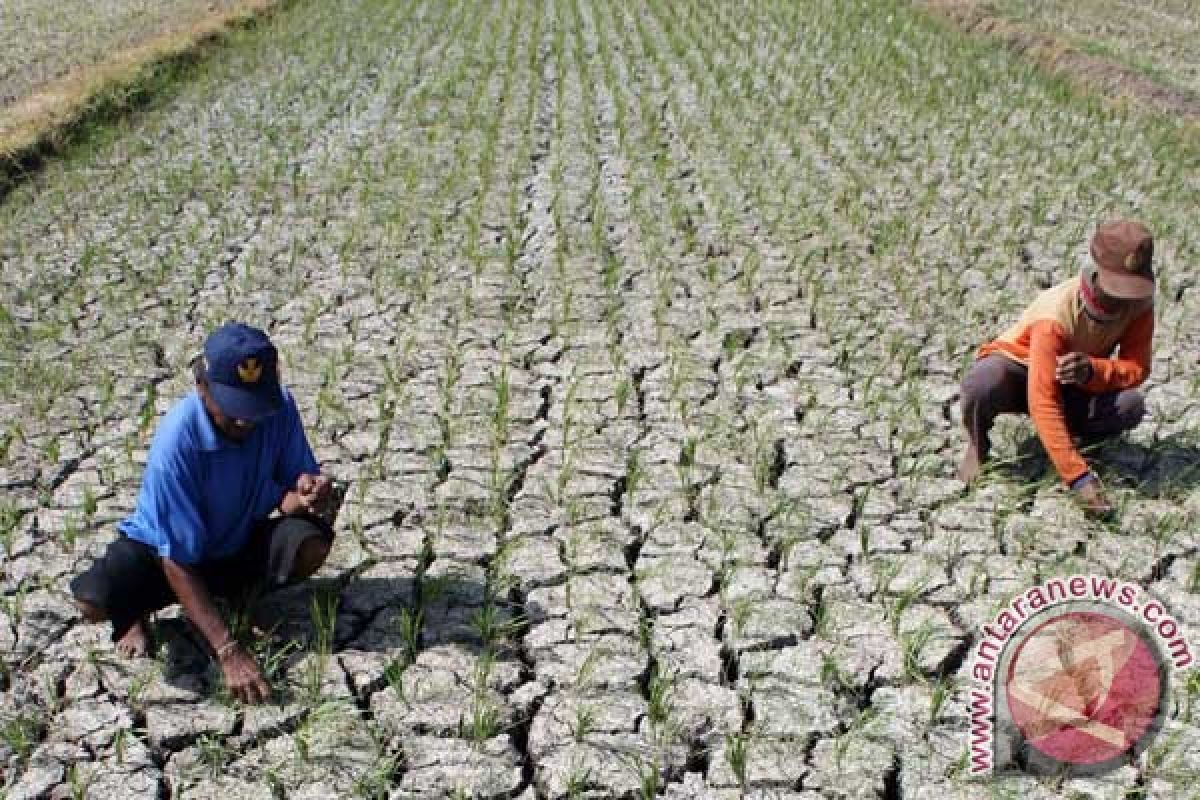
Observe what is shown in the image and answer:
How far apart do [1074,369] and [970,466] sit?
1.61 feet

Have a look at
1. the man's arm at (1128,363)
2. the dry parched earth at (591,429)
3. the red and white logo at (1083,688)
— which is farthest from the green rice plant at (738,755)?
the man's arm at (1128,363)

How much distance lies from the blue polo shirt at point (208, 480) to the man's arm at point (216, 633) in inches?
1.6

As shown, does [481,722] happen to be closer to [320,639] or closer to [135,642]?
[320,639]

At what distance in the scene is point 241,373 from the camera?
8.41 ft

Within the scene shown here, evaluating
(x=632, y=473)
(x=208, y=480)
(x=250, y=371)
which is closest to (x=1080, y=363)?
(x=632, y=473)

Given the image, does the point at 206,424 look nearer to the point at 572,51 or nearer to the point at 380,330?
the point at 380,330

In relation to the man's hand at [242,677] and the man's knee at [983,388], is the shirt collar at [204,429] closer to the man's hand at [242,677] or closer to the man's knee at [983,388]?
the man's hand at [242,677]

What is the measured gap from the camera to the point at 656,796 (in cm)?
254

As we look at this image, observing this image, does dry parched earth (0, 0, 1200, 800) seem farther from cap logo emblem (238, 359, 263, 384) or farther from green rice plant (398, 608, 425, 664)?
cap logo emblem (238, 359, 263, 384)

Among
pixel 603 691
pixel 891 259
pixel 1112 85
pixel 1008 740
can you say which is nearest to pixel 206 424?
pixel 603 691

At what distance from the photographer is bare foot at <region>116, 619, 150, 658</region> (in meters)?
2.87

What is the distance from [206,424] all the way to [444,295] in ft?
8.08

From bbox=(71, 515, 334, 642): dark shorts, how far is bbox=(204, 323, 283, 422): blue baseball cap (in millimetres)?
397

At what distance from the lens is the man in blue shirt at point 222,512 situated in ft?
8.55
